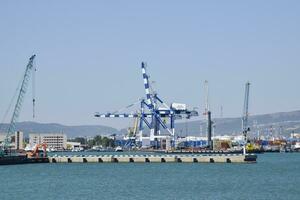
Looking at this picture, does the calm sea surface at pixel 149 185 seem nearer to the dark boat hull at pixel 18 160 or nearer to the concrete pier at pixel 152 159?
the dark boat hull at pixel 18 160

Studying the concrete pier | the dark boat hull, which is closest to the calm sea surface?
the dark boat hull

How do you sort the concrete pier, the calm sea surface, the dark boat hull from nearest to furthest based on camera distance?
the calm sea surface < the dark boat hull < the concrete pier

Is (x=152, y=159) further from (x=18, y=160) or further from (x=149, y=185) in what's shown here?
(x=149, y=185)

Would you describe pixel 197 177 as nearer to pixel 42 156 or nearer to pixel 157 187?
pixel 157 187

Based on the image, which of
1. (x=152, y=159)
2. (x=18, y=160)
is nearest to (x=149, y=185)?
(x=18, y=160)

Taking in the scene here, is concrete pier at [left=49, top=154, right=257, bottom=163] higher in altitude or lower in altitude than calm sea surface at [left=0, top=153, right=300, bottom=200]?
higher

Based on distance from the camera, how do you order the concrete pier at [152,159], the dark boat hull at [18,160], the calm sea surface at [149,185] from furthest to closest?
the concrete pier at [152,159]
the dark boat hull at [18,160]
the calm sea surface at [149,185]

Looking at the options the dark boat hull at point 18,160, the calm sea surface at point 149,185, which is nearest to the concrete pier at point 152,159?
the dark boat hull at point 18,160

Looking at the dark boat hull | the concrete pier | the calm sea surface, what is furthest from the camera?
the concrete pier

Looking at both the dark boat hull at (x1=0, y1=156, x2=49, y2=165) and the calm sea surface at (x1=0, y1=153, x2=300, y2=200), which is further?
the dark boat hull at (x1=0, y1=156, x2=49, y2=165)

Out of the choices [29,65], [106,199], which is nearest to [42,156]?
[29,65]

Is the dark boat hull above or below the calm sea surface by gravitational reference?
above

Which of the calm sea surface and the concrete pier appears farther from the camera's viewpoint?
the concrete pier

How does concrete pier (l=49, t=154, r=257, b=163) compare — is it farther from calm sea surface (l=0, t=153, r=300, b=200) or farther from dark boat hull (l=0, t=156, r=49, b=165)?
calm sea surface (l=0, t=153, r=300, b=200)
